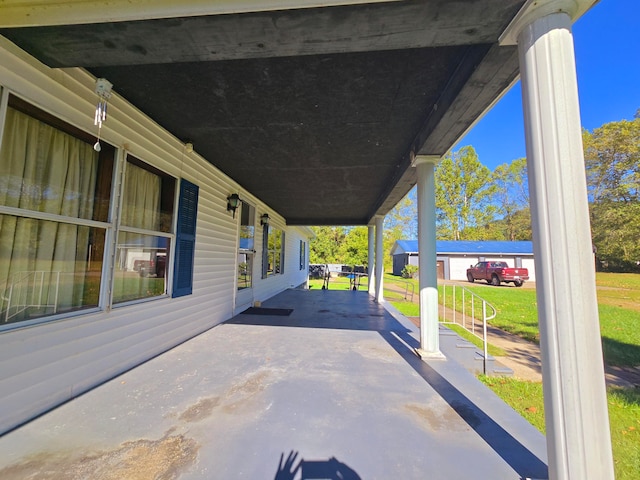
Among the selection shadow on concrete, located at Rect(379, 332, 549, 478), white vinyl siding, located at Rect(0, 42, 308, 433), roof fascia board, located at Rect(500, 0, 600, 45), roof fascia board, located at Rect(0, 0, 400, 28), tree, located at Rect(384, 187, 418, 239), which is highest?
tree, located at Rect(384, 187, 418, 239)

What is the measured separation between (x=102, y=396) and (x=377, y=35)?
11.3 feet

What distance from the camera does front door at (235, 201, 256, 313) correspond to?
621 centimetres

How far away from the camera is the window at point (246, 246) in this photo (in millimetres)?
6340

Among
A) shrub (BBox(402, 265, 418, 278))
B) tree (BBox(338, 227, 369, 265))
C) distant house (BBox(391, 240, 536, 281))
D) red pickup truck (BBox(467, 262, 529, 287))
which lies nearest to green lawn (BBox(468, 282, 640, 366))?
red pickup truck (BBox(467, 262, 529, 287))

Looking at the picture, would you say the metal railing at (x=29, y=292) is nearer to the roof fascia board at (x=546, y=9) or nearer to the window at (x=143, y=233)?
the window at (x=143, y=233)

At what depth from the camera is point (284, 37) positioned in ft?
5.81

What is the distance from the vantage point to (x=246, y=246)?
6629 millimetres

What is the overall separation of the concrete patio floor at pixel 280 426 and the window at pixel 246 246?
9.95 ft

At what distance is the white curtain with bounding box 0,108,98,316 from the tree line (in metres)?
19.2

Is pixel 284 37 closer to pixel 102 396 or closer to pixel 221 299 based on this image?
pixel 102 396

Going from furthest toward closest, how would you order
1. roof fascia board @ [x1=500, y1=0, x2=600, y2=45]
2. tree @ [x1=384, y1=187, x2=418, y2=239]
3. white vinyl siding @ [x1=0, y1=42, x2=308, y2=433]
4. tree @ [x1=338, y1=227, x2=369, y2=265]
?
tree @ [x1=384, y1=187, x2=418, y2=239] < tree @ [x1=338, y1=227, x2=369, y2=265] < white vinyl siding @ [x1=0, y1=42, x2=308, y2=433] < roof fascia board @ [x1=500, y1=0, x2=600, y2=45]

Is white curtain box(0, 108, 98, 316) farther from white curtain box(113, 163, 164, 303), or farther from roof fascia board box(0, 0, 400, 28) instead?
roof fascia board box(0, 0, 400, 28)

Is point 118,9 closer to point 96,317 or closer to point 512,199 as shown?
point 96,317

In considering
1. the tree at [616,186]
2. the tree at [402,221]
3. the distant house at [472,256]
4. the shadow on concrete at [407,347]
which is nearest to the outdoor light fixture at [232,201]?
the shadow on concrete at [407,347]
